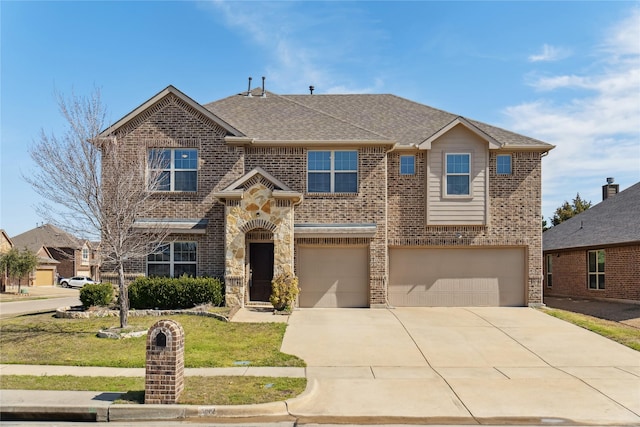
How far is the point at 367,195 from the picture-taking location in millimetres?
19734

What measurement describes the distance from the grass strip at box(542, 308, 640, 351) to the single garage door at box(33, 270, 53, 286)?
52526 mm

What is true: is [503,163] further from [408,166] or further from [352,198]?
[352,198]

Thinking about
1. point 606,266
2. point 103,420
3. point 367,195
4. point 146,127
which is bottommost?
point 103,420

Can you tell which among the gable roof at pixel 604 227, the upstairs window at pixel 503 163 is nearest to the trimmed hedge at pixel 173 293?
the upstairs window at pixel 503 163

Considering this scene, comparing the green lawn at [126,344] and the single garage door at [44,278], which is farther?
the single garage door at [44,278]

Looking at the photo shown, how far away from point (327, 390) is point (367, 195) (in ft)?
35.1

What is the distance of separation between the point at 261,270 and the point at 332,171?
4412mm

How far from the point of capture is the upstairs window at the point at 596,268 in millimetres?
23625

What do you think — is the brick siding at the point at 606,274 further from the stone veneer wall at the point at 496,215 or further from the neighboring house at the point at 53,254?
the neighboring house at the point at 53,254

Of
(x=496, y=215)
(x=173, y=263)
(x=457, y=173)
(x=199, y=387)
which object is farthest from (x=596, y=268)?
(x=199, y=387)

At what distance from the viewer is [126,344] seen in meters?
13.4

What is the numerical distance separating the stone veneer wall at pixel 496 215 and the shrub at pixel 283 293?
4363 millimetres

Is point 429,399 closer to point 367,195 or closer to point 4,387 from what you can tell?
point 4,387

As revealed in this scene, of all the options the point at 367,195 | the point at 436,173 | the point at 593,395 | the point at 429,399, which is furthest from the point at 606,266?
the point at 429,399
